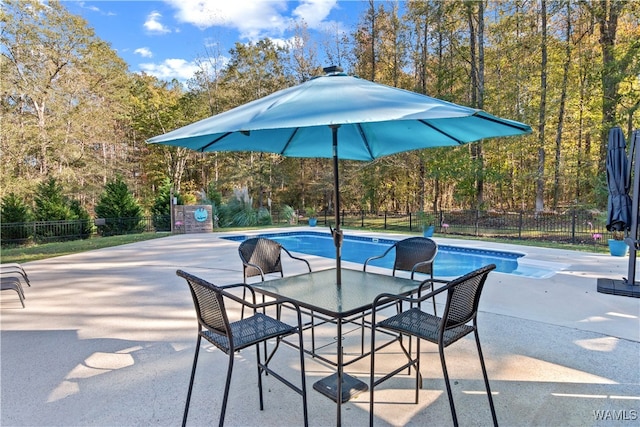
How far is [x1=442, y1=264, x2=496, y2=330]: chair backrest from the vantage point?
5.33 feet

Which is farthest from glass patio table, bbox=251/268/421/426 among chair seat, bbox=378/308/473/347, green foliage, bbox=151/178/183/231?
green foliage, bbox=151/178/183/231

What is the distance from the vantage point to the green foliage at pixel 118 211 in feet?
39.5

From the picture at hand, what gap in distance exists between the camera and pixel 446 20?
45.8 ft

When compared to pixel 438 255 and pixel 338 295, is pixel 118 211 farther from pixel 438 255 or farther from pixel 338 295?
pixel 338 295

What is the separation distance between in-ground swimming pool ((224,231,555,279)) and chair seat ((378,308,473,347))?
12.7ft

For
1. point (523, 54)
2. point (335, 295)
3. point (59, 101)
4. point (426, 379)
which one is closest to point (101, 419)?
point (335, 295)

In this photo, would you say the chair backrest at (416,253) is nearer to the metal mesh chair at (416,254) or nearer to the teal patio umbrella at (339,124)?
the metal mesh chair at (416,254)

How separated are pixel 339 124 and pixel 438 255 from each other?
7.20 m

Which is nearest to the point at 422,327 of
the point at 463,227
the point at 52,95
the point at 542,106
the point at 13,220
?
the point at 463,227

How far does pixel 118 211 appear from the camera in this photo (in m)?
12.1

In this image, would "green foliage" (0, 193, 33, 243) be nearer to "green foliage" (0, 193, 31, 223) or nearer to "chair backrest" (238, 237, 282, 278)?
"green foliage" (0, 193, 31, 223)

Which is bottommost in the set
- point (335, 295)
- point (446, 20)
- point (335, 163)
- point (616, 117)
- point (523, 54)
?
point (335, 295)

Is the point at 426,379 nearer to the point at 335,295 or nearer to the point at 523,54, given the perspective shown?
the point at 335,295

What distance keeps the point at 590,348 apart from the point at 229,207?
44.6ft
